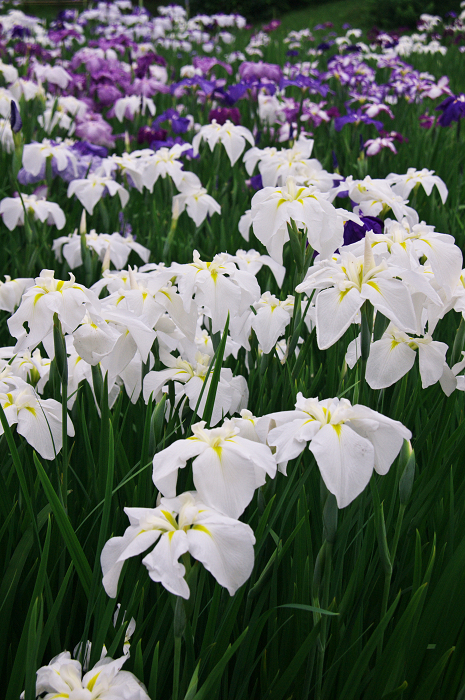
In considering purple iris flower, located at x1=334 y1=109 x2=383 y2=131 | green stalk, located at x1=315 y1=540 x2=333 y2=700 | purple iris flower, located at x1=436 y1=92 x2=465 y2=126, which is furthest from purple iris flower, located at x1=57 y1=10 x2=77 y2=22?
green stalk, located at x1=315 y1=540 x2=333 y2=700

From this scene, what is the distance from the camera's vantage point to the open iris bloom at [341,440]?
84cm

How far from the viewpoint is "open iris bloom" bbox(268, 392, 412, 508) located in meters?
0.84

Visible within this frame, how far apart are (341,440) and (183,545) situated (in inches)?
10.8

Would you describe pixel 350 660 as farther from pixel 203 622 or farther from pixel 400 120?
pixel 400 120

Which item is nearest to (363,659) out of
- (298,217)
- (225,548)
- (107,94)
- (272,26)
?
(225,548)

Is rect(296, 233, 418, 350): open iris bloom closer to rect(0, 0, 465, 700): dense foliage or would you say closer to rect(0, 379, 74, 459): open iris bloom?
rect(0, 0, 465, 700): dense foliage

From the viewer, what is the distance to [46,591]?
109 centimetres

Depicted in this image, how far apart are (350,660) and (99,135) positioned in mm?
4128

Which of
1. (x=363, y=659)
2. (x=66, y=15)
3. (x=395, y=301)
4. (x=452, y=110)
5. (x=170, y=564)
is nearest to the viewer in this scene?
(x=170, y=564)

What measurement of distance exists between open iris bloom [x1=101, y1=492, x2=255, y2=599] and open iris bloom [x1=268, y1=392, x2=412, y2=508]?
0.14 m

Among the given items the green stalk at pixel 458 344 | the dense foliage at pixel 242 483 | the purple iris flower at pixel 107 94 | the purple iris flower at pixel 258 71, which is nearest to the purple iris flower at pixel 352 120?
the purple iris flower at pixel 258 71

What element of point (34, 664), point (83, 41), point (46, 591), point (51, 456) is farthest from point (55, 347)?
point (83, 41)

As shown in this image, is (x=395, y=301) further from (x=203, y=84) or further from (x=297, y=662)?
(x=203, y=84)

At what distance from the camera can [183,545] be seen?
30.0 inches
